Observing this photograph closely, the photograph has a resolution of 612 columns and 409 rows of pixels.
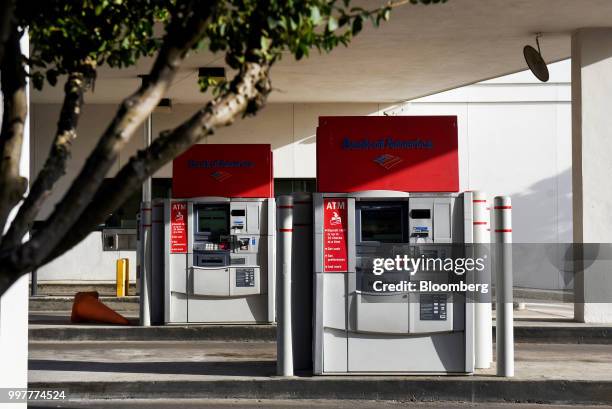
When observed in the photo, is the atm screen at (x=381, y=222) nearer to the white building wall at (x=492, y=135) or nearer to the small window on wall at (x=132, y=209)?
the white building wall at (x=492, y=135)

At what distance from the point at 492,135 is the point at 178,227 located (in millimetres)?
11272

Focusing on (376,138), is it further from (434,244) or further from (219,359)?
(219,359)

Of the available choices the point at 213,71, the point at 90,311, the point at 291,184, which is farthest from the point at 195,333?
the point at 291,184

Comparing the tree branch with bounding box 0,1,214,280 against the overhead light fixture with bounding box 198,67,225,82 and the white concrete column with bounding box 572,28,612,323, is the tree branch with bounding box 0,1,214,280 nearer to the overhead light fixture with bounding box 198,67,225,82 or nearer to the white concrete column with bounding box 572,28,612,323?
the white concrete column with bounding box 572,28,612,323

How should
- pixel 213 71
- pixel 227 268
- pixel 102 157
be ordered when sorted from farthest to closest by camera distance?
1. pixel 213 71
2. pixel 227 268
3. pixel 102 157

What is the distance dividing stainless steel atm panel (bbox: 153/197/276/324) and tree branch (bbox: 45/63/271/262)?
31.8ft

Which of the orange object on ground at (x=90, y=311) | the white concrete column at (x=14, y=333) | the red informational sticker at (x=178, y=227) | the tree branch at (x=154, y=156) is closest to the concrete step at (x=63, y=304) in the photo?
the orange object on ground at (x=90, y=311)

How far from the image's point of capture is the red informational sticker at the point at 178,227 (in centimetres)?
1347

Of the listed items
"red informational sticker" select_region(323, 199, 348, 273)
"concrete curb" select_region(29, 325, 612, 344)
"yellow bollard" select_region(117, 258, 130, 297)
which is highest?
"red informational sticker" select_region(323, 199, 348, 273)

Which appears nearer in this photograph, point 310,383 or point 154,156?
point 154,156

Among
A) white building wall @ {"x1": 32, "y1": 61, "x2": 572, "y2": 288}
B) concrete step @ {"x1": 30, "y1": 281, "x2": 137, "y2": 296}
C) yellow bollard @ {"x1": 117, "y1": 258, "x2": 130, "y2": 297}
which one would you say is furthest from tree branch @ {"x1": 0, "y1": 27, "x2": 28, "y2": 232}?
white building wall @ {"x1": 32, "y1": 61, "x2": 572, "y2": 288}

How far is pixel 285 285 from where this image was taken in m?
9.49

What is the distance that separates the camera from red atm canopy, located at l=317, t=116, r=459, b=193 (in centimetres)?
941

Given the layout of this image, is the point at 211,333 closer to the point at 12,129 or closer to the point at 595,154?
the point at 595,154
